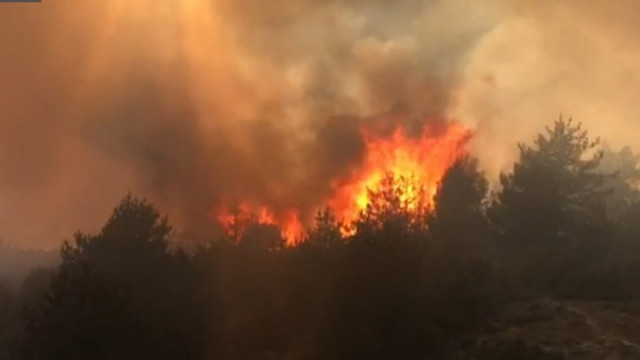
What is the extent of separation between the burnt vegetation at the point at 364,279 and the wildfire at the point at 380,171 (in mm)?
12392

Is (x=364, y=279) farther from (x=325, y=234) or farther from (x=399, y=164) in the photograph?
(x=399, y=164)

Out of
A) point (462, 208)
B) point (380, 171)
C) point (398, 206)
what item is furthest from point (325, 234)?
point (380, 171)

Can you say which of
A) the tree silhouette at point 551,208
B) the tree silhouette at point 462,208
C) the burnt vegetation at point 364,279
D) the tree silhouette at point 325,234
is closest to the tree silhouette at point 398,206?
the burnt vegetation at point 364,279

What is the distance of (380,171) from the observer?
64250mm

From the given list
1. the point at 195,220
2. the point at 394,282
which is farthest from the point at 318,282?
the point at 195,220

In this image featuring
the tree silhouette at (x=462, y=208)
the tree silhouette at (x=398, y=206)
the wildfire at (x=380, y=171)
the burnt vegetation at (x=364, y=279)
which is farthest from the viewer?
the wildfire at (x=380, y=171)

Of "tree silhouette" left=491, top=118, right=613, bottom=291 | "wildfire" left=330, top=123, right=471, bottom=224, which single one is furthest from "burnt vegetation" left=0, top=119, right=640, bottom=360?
"wildfire" left=330, top=123, right=471, bottom=224

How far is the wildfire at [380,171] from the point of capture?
6162 cm

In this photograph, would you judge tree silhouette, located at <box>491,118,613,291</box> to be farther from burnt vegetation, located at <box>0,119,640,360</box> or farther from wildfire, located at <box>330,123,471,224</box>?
wildfire, located at <box>330,123,471,224</box>

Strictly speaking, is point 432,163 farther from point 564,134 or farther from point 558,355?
point 558,355

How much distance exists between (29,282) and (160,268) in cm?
1701

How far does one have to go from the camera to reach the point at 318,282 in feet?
104

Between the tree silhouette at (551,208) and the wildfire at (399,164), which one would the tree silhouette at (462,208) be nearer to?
the tree silhouette at (551,208)

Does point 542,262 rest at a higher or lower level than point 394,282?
higher
